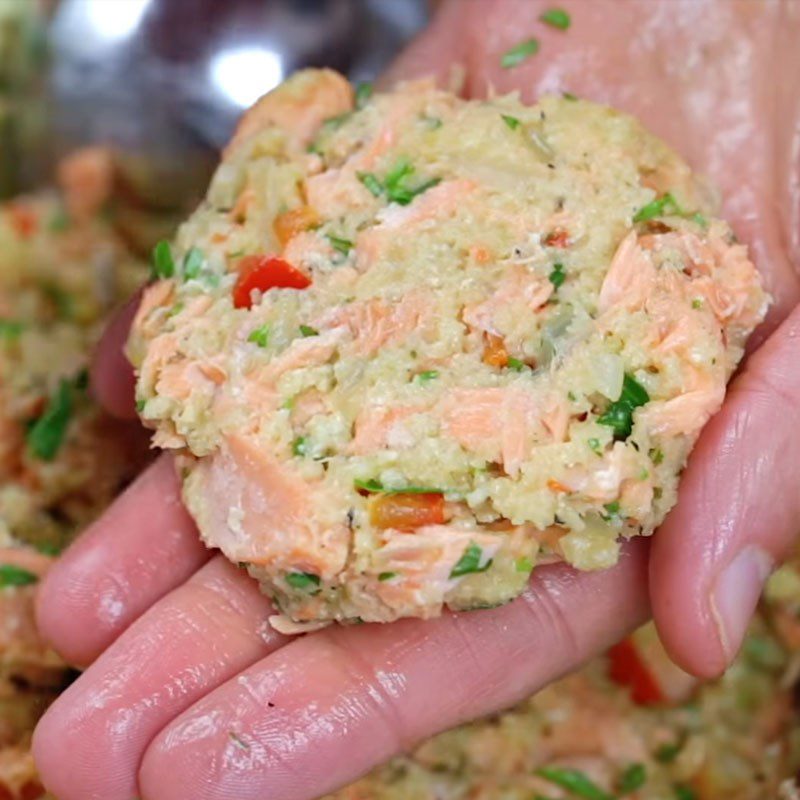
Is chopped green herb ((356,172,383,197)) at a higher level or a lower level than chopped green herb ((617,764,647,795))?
higher

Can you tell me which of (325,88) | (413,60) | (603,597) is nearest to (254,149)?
(325,88)

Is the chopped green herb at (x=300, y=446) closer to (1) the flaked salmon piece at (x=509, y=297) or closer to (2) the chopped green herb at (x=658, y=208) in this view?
(1) the flaked salmon piece at (x=509, y=297)

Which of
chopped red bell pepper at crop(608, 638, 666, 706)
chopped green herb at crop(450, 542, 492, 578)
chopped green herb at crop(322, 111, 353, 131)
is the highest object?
chopped green herb at crop(322, 111, 353, 131)

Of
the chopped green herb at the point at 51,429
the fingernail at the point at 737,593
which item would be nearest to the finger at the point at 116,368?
the chopped green herb at the point at 51,429

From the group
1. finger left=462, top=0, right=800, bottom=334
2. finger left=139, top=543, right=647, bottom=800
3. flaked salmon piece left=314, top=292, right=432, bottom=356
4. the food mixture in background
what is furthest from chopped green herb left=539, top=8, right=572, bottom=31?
the food mixture in background

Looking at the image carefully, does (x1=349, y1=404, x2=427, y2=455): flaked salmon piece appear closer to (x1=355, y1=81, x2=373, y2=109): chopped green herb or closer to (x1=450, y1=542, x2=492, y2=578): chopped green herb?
(x1=450, y1=542, x2=492, y2=578): chopped green herb

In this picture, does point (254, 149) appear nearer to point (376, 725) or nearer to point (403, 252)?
point (403, 252)

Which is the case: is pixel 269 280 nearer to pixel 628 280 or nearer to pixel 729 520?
pixel 628 280
